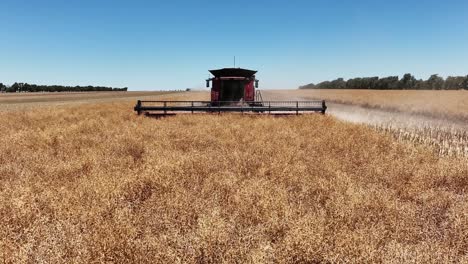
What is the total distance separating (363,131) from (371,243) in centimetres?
913

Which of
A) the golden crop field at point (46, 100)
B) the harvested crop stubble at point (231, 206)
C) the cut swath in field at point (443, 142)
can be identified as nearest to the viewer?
the harvested crop stubble at point (231, 206)

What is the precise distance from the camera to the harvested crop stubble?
332cm

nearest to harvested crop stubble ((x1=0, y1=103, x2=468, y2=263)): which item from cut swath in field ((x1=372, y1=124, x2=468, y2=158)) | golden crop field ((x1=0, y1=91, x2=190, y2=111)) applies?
cut swath in field ((x1=372, y1=124, x2=468, y2=158))

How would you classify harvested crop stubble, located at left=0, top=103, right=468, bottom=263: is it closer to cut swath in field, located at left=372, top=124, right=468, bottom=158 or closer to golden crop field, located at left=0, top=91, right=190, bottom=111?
cut swath in field, located at left=372, top=124, right=468, bottom=158

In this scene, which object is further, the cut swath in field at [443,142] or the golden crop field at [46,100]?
the golden crop field at [46,100]

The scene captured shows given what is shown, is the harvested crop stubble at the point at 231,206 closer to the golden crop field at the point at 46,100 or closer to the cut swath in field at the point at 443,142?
the cut swath in field at the point at 443,142

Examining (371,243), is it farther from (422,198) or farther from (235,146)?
(235,146)

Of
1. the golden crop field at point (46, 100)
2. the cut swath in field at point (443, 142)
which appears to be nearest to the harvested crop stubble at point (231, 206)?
the cut swath in field at point (443, 142)

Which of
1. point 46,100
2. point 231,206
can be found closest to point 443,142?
point 231,206

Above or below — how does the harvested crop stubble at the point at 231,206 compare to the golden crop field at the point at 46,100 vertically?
below

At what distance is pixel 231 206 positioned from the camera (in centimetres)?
468

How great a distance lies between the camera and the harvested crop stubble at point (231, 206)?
332 cm

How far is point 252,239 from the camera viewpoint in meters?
3.65

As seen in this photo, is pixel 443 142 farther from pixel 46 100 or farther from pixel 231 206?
pixel 46 100
